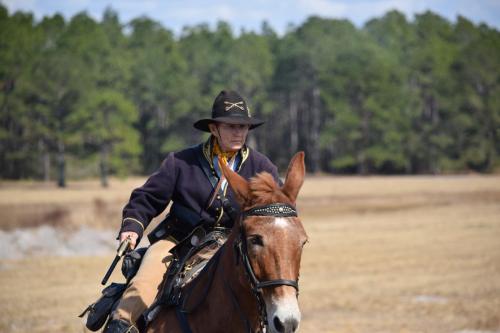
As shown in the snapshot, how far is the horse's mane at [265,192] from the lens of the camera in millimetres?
4457

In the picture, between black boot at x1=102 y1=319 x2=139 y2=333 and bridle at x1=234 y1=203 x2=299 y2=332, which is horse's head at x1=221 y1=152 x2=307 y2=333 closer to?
bridle at x1=234 y1=203 x2=299 y2=332

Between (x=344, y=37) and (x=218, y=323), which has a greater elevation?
(x=344, y=37)

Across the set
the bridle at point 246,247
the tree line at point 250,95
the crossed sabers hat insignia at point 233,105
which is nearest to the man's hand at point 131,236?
the crossed sabers hat insignia at point 233,105

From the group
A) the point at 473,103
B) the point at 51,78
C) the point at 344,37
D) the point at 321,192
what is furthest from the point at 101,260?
the point at 344,37

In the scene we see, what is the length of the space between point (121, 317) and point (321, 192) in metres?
43.7

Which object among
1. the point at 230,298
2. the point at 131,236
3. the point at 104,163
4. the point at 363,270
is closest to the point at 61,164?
the point at 104,163

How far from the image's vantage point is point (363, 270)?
19531 mm

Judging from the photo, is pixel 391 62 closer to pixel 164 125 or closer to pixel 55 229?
pixel 164 125

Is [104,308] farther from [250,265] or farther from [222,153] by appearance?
[250,265]

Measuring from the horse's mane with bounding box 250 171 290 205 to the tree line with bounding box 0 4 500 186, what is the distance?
5704 centimetres

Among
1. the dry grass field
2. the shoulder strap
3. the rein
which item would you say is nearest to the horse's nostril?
the rein

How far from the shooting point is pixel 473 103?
2817 inches

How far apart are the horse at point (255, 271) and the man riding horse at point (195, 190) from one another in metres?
0.48

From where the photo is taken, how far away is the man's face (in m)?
5.62
